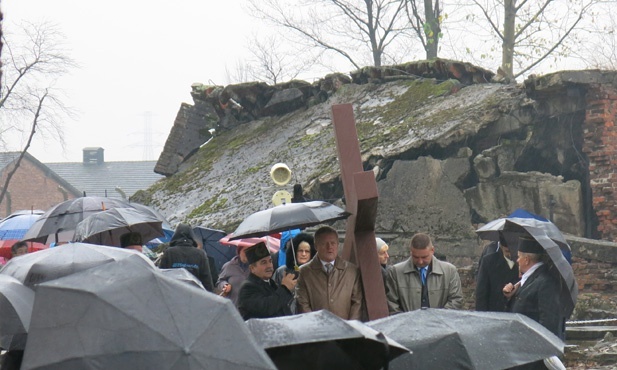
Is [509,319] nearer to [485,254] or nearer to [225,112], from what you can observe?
[485,254]

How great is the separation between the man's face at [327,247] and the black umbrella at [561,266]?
152 centimetres

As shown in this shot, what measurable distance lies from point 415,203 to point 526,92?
2624 mm

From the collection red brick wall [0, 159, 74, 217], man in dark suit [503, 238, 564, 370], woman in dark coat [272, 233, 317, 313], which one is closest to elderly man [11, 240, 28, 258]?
woman in dark coat [272, 233, 317, 313]

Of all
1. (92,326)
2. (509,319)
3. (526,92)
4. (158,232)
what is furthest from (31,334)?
(526,92)

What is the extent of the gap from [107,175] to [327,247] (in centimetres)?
6193

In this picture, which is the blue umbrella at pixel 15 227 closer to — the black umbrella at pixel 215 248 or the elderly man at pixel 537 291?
the black umbrella at pixel 215 248

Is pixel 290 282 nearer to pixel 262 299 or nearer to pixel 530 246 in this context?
pixel 262 299

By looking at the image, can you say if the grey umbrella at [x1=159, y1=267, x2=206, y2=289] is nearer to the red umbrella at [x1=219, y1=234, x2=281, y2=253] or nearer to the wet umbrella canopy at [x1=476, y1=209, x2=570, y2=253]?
the wet umbrella canopy at [x1=476, y1=209, x2=570, y2=253]

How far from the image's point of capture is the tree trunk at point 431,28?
3338 centimetres

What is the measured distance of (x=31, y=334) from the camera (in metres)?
5.20

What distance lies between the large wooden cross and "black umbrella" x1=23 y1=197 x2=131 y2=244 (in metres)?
4.54

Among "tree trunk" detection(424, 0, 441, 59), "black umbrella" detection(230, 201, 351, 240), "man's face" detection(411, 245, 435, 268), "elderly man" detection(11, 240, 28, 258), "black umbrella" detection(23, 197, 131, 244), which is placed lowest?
"man's face" detection(411, 245, 435, 268)

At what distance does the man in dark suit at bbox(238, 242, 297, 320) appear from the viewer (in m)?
8.91

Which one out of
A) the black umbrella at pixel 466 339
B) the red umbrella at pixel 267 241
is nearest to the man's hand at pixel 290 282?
the black umbrella at pixel 466 339
